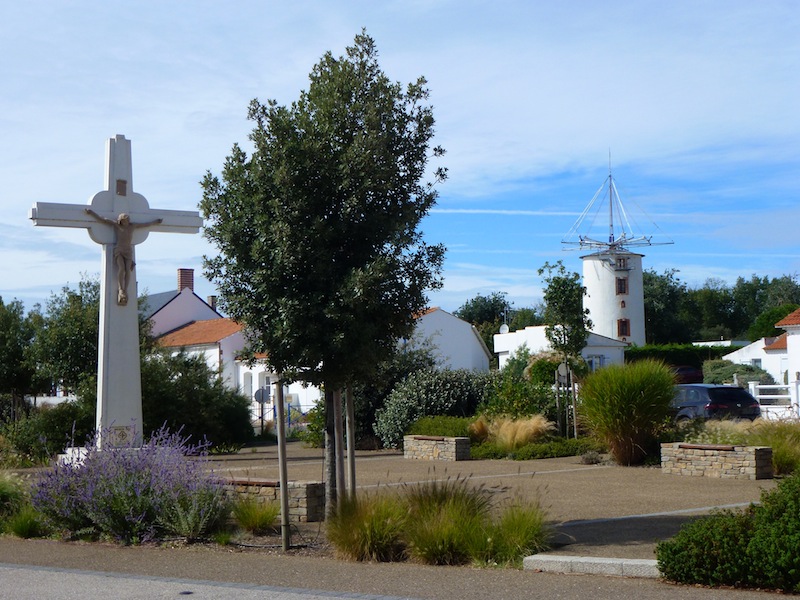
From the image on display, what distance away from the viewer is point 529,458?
66.9ft

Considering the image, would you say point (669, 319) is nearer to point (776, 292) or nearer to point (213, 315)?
point (776, 292)

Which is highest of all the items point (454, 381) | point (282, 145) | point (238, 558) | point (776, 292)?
point (776, 292)

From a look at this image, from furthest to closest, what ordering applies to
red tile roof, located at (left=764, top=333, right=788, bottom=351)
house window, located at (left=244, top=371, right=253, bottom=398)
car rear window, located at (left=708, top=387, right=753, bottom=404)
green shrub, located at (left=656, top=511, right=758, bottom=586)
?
red tile roof, located at (left=764, top=333, right=788, bottom=351), house window, located at (left=244, top=371, right=253, bottom=398), car rear window, located at (left=708, top=387, right=753, bottom=404), green shrub, located at (left=656, top=511, right=758, bottom=586)

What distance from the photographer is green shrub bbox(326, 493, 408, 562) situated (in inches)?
367

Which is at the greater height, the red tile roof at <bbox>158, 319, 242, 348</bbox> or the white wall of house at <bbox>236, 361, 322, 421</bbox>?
the red tile roof at <bbox>158, 319, 242, 348</bbox>

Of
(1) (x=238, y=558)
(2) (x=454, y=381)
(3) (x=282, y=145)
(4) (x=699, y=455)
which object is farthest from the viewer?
(2) (x=454, y=381)

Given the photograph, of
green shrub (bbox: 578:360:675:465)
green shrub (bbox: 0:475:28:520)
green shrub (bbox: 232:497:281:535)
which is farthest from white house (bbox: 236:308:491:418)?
green shrub (bbox: 232:497:281:535)

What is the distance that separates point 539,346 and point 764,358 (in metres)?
12.8

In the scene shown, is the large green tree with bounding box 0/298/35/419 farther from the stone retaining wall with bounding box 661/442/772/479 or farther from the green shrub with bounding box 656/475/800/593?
the green shrub with bounding box 656/475/800/593

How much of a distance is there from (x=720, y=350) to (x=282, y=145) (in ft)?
182

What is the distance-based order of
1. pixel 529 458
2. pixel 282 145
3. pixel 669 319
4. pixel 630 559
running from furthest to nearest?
pixel 669 319 → pixel 529 458 → pixel 282 145 → pixel 630 559

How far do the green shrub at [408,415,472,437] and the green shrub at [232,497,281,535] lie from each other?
37.1ft

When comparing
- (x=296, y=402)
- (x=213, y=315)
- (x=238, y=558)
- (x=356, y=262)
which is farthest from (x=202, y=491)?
(x=213, y=315)

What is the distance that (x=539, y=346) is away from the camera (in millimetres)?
51781
